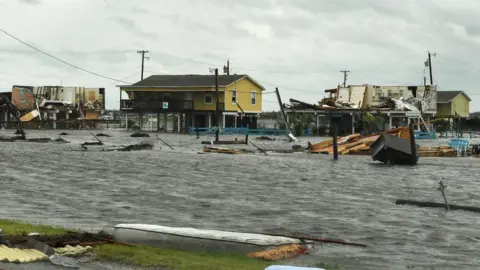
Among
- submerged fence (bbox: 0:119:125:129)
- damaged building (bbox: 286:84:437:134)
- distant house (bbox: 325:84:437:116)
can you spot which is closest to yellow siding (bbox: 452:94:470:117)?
damaged building (bbox: 286:84:437:134)

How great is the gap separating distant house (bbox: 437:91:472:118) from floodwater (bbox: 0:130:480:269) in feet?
250

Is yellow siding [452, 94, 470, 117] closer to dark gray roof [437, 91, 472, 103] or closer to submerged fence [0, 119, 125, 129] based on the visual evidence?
dark gray roof [437, 91, 472, 103]

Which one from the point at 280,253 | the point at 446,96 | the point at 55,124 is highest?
the point at 446,96

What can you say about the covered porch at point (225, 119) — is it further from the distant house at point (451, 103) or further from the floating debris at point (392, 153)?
the floating debris at point (392, 153)

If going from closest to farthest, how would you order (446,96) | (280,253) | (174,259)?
(174,259) < (280,253) < (446,96)

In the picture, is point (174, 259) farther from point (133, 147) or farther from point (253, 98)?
point (253, 98)

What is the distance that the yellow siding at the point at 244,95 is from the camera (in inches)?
3337

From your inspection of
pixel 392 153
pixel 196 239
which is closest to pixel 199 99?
pixel 392 153

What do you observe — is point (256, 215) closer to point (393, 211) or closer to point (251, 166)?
point (393, 211)

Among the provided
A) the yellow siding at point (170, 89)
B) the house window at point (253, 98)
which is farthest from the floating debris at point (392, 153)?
the house window at point (253, 98)

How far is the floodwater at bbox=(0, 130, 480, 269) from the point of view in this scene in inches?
460

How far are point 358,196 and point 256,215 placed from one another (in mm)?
5279

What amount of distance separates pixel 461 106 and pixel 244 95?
41016mm

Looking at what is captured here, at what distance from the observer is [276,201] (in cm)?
1762
